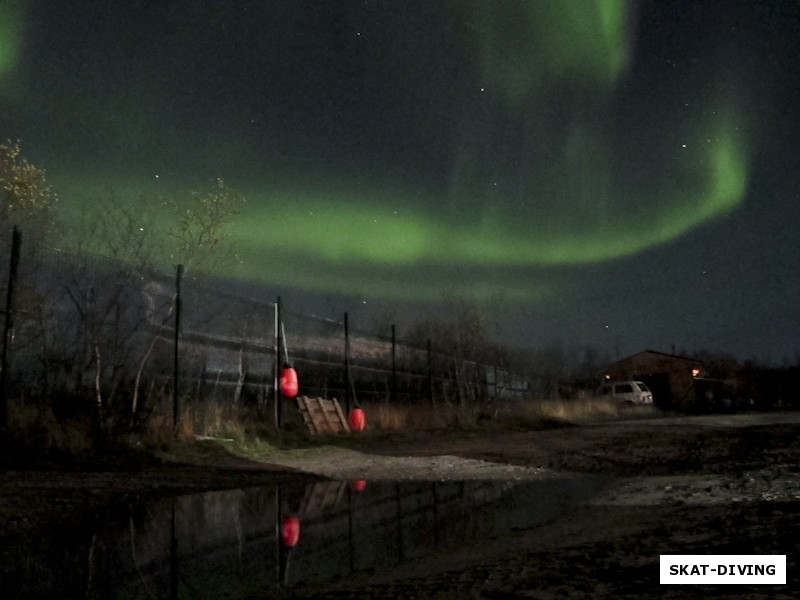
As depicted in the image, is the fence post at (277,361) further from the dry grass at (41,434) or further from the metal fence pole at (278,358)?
the dry grass at (41,434)

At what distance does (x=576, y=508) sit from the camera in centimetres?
691

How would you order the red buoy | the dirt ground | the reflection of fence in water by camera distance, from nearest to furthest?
the dirt ground, the reflection of fence in water, the red buoy

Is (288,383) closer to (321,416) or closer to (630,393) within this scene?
(321,416)

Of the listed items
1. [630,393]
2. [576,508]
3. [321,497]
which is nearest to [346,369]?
[321,497]

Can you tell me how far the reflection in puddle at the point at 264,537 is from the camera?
463cm

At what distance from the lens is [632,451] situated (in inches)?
495

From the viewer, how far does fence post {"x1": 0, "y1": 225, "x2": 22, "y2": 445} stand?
10422 mm

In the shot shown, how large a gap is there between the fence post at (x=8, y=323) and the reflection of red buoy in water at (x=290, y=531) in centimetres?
556

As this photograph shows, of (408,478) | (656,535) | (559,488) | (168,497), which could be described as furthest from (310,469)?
(656,535)

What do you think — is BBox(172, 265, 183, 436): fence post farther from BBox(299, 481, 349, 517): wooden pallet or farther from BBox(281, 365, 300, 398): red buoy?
BBox(299, 481, 349, 517): wooden pallet

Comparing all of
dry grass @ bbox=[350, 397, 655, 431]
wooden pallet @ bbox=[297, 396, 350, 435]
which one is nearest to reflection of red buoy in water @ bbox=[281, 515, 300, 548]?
wooden pallet @ bbox=[297, 396, 350, 435]

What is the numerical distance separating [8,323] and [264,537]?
6.55 metres

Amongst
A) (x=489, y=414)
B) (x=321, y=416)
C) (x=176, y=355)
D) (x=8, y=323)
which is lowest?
(x=489, y=414)

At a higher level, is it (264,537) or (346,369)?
(346,369)
